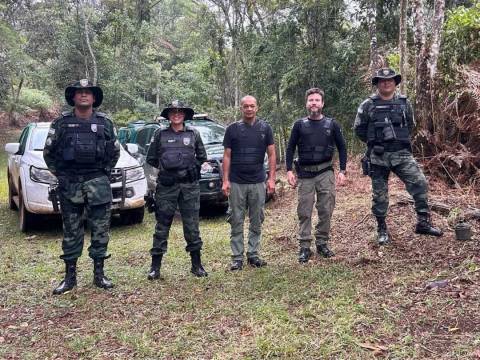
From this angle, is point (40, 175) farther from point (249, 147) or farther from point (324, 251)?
point (324, 251)

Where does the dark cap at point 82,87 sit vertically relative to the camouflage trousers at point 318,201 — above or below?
above

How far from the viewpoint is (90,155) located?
15.6ft

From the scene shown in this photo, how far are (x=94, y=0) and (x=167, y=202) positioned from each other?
65.9 feet

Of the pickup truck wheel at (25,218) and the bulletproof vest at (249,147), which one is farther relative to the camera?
the pickup truck wheel at (25,218)

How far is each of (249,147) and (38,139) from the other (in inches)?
174

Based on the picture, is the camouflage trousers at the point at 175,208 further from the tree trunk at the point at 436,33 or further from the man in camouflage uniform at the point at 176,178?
the tree trunk at the point at 436,33

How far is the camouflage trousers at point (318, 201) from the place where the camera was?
17.5ft

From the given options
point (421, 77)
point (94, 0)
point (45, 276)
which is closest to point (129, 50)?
point (94, 0)

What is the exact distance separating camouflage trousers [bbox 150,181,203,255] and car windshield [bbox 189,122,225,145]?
3922 mm

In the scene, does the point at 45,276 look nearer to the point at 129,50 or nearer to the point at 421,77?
the point at 421,77

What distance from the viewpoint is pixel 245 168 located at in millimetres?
5227

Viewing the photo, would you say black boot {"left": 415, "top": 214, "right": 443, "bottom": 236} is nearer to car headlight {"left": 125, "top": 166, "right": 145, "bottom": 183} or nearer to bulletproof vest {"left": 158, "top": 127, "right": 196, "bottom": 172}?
bulletproof vest {"left": 158, "top": 127, "right": 196, "bottom": 172}

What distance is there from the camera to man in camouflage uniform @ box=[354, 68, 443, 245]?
5258 mm

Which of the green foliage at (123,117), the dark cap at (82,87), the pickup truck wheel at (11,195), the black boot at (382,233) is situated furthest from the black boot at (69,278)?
the green foliage at (123,117)
